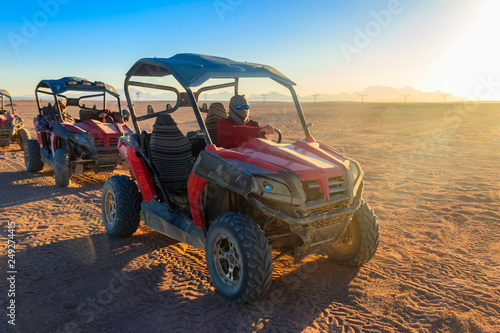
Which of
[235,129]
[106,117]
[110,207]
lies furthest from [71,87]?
[235,129]

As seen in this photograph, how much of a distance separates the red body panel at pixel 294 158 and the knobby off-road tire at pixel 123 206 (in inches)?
76.5

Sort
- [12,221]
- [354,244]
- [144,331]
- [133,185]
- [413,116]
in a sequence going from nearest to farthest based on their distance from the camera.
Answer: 1. [144,331]
2. [354,244]
3. [133,185]
4. [12,221]
5. [413,116]

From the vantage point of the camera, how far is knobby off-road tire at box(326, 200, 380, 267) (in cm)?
402

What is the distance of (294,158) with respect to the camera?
3.60 metres

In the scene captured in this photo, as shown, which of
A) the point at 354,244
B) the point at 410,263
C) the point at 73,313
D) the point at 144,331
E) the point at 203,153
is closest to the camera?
the point at 144,331

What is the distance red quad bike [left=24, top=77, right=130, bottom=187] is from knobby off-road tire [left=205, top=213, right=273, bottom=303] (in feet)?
18.1

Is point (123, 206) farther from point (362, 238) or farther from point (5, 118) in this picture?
point (5, 118)

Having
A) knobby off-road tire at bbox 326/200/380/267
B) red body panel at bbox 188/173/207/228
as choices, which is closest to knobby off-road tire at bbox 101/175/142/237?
red body panel at bbox 188/173/207/228

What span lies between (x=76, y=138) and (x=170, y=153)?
14.9 feet

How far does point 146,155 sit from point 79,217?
226 centimetres

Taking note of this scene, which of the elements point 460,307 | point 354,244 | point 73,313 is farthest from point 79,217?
point 460,307

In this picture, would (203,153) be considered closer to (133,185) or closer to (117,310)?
(117,310)

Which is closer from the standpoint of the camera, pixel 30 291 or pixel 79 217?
pixel 30 291

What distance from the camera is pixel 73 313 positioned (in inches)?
132
